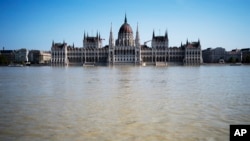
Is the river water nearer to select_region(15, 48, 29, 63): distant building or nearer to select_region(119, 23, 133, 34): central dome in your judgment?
select_region(119, 23, 133, 34): central dome

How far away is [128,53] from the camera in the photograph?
140 metres

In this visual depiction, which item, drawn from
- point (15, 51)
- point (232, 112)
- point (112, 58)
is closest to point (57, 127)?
point (232, 112)

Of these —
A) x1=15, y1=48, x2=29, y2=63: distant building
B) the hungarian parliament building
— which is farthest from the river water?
x1=15, y1=48, x2=29, y2=63: distant building

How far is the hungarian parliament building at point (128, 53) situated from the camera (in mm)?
138962

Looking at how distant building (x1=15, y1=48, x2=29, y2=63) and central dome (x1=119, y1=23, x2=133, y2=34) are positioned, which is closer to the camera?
central dome (x1=119, y1=23, x2=133, y2=34)

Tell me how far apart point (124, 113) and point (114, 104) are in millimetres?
2139

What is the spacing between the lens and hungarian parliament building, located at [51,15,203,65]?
456ft

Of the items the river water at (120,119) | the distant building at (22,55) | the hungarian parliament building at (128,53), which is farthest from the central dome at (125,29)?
the river water at (120,119)

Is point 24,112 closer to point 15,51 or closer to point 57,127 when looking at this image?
point 57,127

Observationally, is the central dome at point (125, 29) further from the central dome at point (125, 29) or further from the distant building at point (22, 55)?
the distant building at point (22, 55)

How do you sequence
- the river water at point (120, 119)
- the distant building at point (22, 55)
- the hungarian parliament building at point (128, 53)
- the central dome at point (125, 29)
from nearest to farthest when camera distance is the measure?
1. the river water at point (120, 119)
2. the hungarian parliament building at point (128, 53)
3. the central dome at point (125, 29)
4. the distant building at point (22, 55)

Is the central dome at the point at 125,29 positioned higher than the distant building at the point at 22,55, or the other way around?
the central dome at the point at 125,29

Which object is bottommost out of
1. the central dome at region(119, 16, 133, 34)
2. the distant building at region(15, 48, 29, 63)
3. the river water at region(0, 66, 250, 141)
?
the river water at region(0, 66, 250, 141)

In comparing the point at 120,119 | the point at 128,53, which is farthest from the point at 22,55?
the point at 120,119
